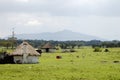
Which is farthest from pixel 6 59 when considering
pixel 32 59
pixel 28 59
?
pixel 32 59

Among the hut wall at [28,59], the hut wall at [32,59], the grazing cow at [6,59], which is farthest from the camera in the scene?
the hut wall at [32,59]

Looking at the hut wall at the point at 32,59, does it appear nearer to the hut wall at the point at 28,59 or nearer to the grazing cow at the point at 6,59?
the hut wall at the point at 28,59

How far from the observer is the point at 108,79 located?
3266 centimetres

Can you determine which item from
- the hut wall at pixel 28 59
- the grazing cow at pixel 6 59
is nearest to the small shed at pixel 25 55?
the hut wall at pixel 28 59

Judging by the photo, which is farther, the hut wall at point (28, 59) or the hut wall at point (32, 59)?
the hut wall at point (32, 59)

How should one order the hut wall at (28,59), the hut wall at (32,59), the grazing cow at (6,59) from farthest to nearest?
1. the hut wall at (32,59)
2. the hut wall at (28,59)
3. the grazing cow at (6,59)

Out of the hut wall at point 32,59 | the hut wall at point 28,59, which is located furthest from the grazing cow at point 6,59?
the hut wall at point 32,59

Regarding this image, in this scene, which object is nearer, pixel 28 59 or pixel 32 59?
pixel 28 59

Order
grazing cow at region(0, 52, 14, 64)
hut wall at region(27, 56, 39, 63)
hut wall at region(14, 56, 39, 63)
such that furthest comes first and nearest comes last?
hut wall at region(27, 56, 39, 63) < hut wall at region(14, 56, 39, 63) < grazing cow at region(0, 52, 14, 64)

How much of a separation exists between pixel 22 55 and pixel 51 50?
61513mm

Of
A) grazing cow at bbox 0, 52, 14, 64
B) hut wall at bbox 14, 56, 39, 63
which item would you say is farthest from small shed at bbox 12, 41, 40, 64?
grazing cow at bbox 0, 52, 14, 64

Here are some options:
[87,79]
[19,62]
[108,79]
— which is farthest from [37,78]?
[19,62]

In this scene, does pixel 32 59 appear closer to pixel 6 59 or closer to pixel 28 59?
pixel 28 59

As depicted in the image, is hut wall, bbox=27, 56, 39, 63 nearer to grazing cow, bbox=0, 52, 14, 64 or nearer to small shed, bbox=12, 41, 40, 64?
small shed, bbox=12, 41, 40, 64
